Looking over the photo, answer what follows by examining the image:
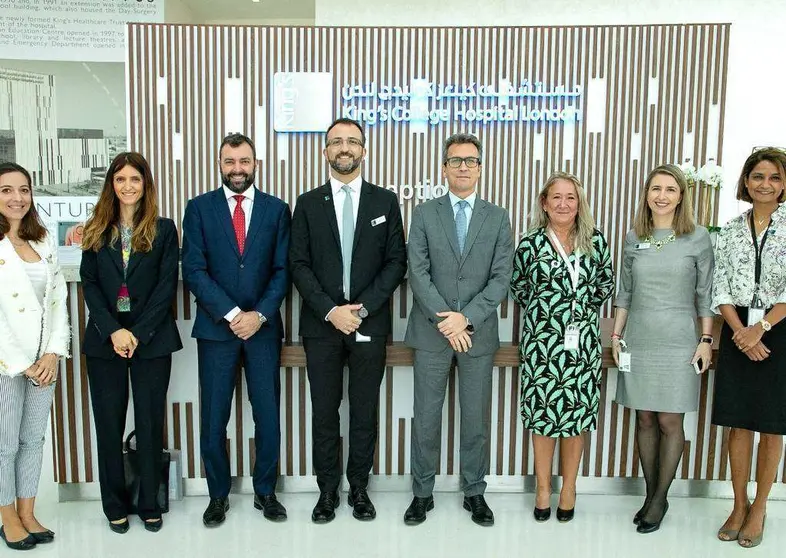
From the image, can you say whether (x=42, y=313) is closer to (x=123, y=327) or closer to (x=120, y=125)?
(x=123, y=327)

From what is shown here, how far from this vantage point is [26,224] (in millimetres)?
2834

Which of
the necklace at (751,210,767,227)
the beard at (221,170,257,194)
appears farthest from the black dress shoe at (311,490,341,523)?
the necklace at (751,210,767,227)

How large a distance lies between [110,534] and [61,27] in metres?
6.67

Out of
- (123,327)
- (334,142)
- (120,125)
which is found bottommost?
(123,327)

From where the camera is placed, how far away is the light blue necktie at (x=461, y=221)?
119 inches

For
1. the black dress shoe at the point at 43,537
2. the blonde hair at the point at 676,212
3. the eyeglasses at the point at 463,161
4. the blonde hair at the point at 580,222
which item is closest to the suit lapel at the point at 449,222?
the eyeglasses at the point at 463,161

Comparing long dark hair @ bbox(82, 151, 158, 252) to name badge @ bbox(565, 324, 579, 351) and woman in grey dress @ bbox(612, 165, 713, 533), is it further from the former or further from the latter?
woman in grey dress @ bbox(612, 165, 713, 533)

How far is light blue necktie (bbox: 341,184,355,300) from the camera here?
3.02 m

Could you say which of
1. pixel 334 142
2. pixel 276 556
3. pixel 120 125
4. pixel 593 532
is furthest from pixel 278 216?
pixel 120 125

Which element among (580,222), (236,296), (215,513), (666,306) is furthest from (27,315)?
(666,306)

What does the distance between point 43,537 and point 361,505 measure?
147 cm

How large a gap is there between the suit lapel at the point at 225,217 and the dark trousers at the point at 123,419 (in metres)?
0.62

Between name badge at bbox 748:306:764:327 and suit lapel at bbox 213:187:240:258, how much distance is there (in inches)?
91.7

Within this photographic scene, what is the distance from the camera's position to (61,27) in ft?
24.7
